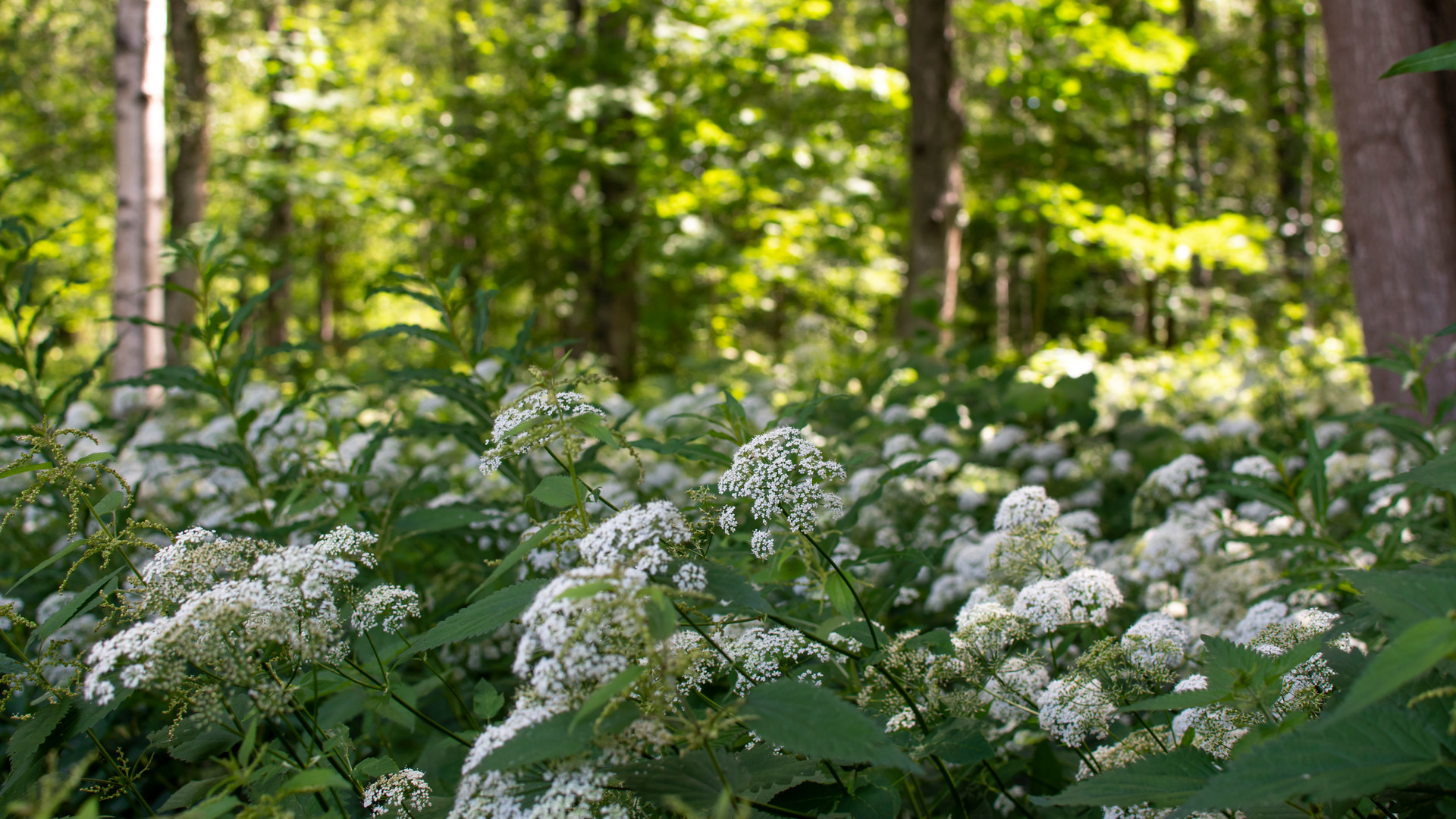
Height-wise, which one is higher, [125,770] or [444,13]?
[444,13]

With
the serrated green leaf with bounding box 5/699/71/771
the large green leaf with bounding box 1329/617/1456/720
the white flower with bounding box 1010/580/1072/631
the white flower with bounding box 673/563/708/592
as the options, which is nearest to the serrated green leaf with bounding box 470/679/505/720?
the white flower with bounding box 673/563/708/592

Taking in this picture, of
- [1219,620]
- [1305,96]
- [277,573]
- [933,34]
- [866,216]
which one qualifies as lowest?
[1219,620]

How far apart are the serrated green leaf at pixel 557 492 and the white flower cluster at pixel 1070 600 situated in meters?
0.90

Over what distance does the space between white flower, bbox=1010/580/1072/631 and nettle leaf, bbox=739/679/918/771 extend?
2.24ft

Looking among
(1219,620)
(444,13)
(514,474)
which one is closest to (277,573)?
(514,474)

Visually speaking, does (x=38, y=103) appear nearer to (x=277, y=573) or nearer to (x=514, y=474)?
(x=514, y=474)

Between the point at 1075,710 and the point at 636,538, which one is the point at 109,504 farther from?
the point at 1075,710

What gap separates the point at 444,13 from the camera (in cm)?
1906

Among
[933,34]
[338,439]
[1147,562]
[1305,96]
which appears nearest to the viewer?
[1147,562]

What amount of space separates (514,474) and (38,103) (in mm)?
13016

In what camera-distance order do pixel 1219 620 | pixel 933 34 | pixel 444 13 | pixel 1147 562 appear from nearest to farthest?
pixel 1219 620 < pixel 1147 562 < pixel 933 34 < pixel 444 13

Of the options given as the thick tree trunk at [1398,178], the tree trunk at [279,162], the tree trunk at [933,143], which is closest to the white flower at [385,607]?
the thick tree trunk at [1398,178]

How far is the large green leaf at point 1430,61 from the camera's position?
65.4 inches

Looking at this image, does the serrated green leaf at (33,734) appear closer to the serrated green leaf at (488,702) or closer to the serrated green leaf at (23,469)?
the serrated green leaf at (23,469)
